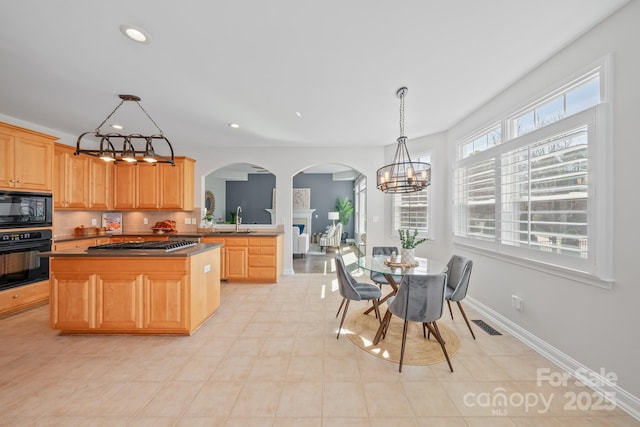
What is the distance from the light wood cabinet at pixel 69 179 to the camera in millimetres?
3789

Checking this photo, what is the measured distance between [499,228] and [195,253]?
3.43 meters

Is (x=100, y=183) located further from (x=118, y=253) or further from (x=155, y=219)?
(x=118, y=253)

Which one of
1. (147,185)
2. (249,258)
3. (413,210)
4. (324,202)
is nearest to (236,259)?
(249,258)

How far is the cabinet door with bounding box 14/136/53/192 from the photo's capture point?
3080 mm

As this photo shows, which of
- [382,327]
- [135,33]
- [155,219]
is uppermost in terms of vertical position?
[135,33]

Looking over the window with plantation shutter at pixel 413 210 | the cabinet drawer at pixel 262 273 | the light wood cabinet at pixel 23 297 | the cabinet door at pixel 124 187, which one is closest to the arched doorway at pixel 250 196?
the cabinet door at pixel 124 187

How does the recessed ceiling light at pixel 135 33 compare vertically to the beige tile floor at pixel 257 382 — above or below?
above

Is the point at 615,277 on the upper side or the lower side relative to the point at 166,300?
upper

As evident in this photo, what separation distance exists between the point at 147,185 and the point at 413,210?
5040 mm

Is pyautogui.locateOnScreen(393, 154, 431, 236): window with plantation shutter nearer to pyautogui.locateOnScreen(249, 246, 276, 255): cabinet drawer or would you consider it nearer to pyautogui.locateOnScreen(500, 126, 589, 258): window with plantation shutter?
pyautogui.locateOnScreen(500, 126, 589, 258): window with plantation shutter

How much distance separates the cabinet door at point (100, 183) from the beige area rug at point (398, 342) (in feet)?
15.7

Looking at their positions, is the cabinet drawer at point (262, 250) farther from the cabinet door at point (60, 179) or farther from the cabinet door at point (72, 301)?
the cabinet door at point (60, 179)

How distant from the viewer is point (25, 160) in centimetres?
314

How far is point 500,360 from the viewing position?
7.11 ft
